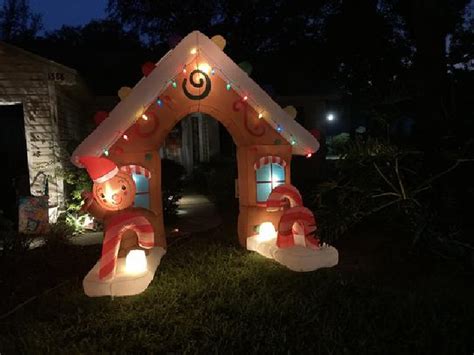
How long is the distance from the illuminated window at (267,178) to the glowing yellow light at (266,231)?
47cm

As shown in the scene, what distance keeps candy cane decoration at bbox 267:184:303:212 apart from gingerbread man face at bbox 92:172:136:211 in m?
2.39

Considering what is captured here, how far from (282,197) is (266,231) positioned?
70 centimetres

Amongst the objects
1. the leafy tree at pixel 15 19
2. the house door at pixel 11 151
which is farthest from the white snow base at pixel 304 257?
the leafy tree at pixel 15 19

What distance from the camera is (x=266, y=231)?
23.2 ft

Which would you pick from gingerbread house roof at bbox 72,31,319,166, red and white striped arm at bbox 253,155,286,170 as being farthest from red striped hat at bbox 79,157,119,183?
red and white striped arm at bbox 253,155,286,170

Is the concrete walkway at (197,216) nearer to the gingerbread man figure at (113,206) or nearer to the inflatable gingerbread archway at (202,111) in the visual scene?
the inflatable gingerbread archway at (202,111)

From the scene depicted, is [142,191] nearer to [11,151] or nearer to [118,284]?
[118,284]

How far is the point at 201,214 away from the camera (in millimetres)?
11008

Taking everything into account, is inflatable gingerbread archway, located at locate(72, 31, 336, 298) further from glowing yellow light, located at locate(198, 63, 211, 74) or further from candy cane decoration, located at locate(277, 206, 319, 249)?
candy cane decoration, located at locate(277, 206, 319, 249)

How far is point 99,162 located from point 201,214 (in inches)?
223

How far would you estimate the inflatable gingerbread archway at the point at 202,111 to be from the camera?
624cm

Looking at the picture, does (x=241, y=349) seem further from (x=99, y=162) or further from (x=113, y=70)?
(x=113, y=70)

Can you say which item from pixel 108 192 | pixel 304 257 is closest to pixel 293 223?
pixel 304 257

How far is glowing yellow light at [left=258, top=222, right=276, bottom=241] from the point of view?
23.0ft
